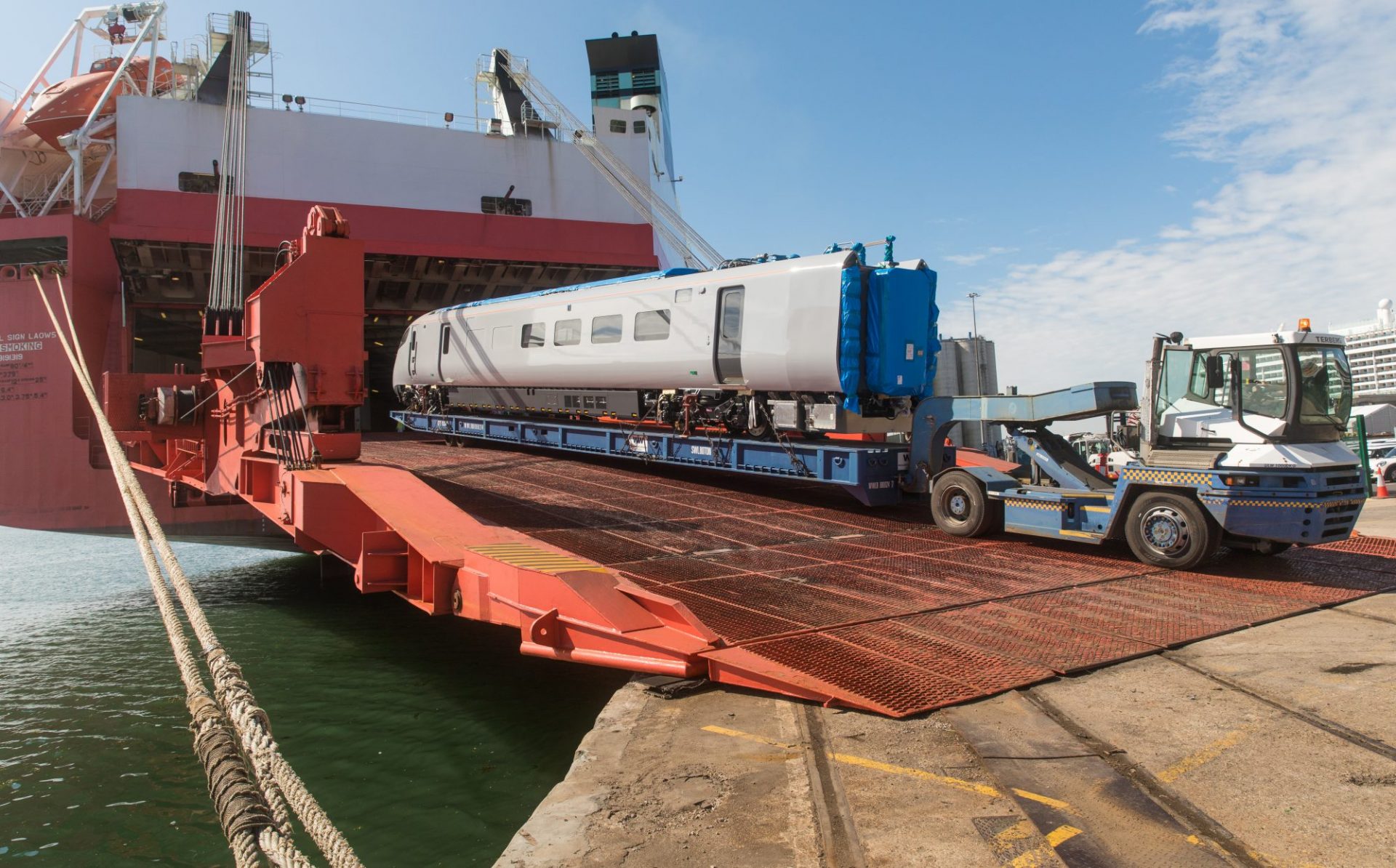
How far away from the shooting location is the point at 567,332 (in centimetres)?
1366

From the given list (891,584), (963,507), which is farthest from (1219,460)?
(891,584)

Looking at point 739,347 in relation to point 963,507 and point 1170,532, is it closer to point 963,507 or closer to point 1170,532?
point 963,507

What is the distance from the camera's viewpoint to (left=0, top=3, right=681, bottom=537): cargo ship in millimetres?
16000

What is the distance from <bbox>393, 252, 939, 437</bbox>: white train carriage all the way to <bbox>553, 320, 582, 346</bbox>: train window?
23 mm

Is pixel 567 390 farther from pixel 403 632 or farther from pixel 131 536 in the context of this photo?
pixel 131 536

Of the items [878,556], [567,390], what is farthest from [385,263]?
[878,556]

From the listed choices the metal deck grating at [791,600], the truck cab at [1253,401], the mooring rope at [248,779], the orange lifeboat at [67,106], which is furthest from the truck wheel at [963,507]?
the orange lifeboat at [67,106]

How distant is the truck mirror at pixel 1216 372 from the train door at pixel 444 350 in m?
13.7

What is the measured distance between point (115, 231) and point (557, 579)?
16.9m

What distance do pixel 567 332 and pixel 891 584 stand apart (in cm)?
834

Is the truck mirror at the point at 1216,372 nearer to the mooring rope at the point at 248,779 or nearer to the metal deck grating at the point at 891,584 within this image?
the metal deck grating at the point at 891,584

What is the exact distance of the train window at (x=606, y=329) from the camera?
12.7 meters

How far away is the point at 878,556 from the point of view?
7.92 meters

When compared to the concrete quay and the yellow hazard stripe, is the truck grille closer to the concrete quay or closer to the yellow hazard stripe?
the concrete quay
